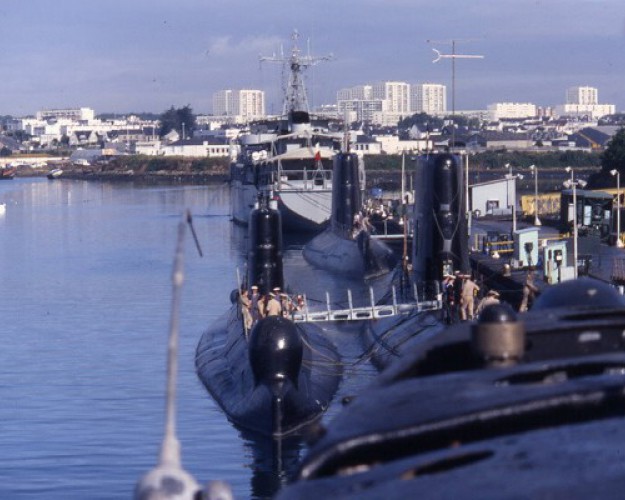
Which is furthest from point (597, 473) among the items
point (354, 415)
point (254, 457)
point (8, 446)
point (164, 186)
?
point (164, 186)

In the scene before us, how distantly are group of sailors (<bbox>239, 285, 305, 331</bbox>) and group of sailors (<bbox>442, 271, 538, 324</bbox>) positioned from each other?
260 cm

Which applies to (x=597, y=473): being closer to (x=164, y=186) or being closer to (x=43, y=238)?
(x=43, y=238)

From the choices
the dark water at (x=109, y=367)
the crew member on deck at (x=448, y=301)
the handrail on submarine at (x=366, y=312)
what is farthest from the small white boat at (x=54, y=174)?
the crew member on deck at (x=448, y=301)

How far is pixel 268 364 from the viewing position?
14.9 metres

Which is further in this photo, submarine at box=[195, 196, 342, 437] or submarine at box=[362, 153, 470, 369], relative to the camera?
submarine at box=[362, 153, 470, 369]

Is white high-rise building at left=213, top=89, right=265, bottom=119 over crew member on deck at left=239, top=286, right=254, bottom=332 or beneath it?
over

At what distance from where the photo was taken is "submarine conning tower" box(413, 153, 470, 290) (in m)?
20.2

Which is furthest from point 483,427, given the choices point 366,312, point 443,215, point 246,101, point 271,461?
point 246,101

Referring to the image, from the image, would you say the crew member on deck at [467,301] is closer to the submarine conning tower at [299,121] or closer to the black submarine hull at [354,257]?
the black submarine hull at [354,257]

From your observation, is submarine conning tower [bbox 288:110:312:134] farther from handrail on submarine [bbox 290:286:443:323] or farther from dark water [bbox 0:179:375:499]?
handrail on submarine [bbox 290:286:443:323]

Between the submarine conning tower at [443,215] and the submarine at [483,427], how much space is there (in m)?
16.0

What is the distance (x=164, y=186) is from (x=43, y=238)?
53.9 meters

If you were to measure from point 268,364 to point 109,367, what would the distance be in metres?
7.30

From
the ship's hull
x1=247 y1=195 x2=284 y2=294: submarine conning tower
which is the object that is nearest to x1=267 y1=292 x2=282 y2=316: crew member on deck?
x1=247 y1=195 x2=284 y2=294: submarine conning tower
